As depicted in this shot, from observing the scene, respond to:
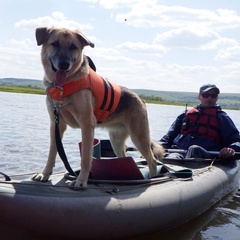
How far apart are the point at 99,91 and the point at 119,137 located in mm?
1107

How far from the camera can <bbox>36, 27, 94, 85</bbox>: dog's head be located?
14.4 ft

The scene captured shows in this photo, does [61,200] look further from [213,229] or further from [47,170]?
[213,229]

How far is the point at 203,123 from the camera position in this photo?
7.93 m

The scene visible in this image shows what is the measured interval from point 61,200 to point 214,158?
413 cm

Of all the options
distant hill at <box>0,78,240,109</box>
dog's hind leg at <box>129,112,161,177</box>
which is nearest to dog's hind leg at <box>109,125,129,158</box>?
dog's hind leg at <box>129,112,161,177</box>

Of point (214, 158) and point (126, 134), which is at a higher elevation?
point (126, 134)

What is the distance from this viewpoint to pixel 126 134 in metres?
5.75

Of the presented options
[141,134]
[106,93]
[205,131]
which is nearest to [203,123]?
[205,131]

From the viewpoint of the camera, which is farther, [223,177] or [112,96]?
[223,177]

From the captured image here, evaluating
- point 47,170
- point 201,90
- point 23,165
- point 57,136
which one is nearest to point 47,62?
point 57,136

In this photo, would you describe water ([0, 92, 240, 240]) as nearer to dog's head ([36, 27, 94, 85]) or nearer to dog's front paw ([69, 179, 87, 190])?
dog's front paw ([69, 179, 87, 190])

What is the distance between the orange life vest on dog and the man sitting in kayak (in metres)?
2.79

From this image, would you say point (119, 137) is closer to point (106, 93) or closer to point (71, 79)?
point (106, 93)

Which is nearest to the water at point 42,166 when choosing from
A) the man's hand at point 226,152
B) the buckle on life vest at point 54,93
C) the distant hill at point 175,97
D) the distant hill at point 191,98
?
the man's hand at point 226,152
